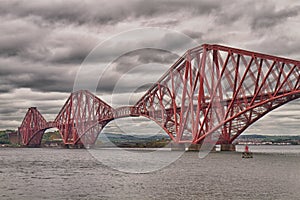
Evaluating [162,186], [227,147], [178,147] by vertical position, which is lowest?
[162,186]

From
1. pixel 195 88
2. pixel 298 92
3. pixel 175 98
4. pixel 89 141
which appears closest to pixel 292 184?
pixel 298 92

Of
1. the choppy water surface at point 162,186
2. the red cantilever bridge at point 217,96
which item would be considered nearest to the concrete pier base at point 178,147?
the red cantilever bridge at point 217,96

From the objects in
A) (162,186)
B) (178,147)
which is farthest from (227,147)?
(162,186)

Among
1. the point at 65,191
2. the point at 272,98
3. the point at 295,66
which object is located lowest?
the point at 65,191

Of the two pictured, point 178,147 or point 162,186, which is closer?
point 162,186

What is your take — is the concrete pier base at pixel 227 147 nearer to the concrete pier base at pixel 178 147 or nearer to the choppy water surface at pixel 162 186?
the concrete pier base at pixel 178 147

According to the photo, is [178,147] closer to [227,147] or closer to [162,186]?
[227,147]

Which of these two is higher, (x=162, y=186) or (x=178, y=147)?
(x=178, y=147)

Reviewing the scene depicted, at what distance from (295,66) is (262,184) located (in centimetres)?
4832

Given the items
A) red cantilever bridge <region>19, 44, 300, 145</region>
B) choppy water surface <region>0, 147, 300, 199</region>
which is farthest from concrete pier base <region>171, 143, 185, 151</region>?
choppy water surface <region>0, 147, 300, 199</region>

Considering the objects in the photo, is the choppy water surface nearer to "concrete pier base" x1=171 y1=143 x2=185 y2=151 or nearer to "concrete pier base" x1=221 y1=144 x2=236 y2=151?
"concrete pier base" x1=221 y1=144 x2=236 y2=151

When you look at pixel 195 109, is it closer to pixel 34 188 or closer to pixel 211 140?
pixel 211 140

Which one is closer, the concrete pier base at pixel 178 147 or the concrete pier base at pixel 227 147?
the concrete pier base at pixel 227 147

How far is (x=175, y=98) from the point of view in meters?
122
